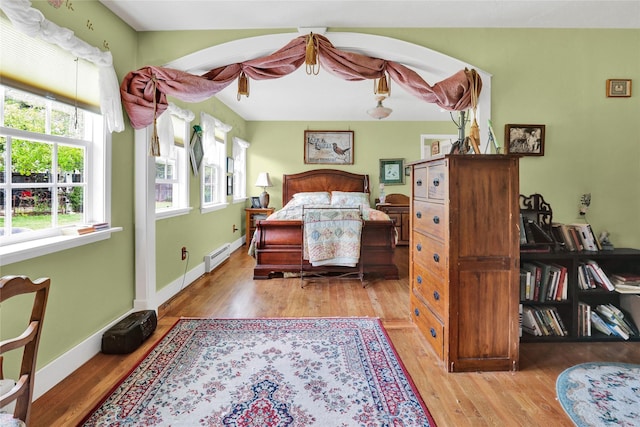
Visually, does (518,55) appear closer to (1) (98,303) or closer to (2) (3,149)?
(2) (3,149)

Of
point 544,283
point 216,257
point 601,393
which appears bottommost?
point 601,393

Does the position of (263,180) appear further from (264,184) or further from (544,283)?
(544,283)

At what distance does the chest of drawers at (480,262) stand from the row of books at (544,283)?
0.51m

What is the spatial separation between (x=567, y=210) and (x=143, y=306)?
3606 millimetres

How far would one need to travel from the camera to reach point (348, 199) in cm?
595

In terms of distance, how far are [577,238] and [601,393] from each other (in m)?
1.14

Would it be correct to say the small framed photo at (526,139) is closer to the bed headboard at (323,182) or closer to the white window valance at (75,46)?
the white window valance at (75,46)

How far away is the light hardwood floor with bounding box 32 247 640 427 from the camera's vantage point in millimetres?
1762

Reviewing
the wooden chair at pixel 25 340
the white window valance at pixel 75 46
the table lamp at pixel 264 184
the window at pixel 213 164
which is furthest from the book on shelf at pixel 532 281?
the table lamp at pixel 264 184

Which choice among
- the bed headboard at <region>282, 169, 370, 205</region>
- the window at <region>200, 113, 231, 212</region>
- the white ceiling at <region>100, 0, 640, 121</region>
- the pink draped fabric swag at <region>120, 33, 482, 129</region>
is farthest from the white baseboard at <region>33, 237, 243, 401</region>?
the bed headboard at <region>282, 169, 370, 205</region>

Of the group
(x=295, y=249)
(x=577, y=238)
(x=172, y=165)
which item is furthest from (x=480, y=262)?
(x=172, y=165)

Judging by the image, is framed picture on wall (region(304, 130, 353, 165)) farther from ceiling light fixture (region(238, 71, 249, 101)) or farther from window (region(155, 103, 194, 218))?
ceiling light fixture (region(238, 71, 249, 101))

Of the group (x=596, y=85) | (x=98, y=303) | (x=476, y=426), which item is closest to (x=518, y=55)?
(x=596, y=85)

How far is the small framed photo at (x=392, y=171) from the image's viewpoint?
6668 millimetres
